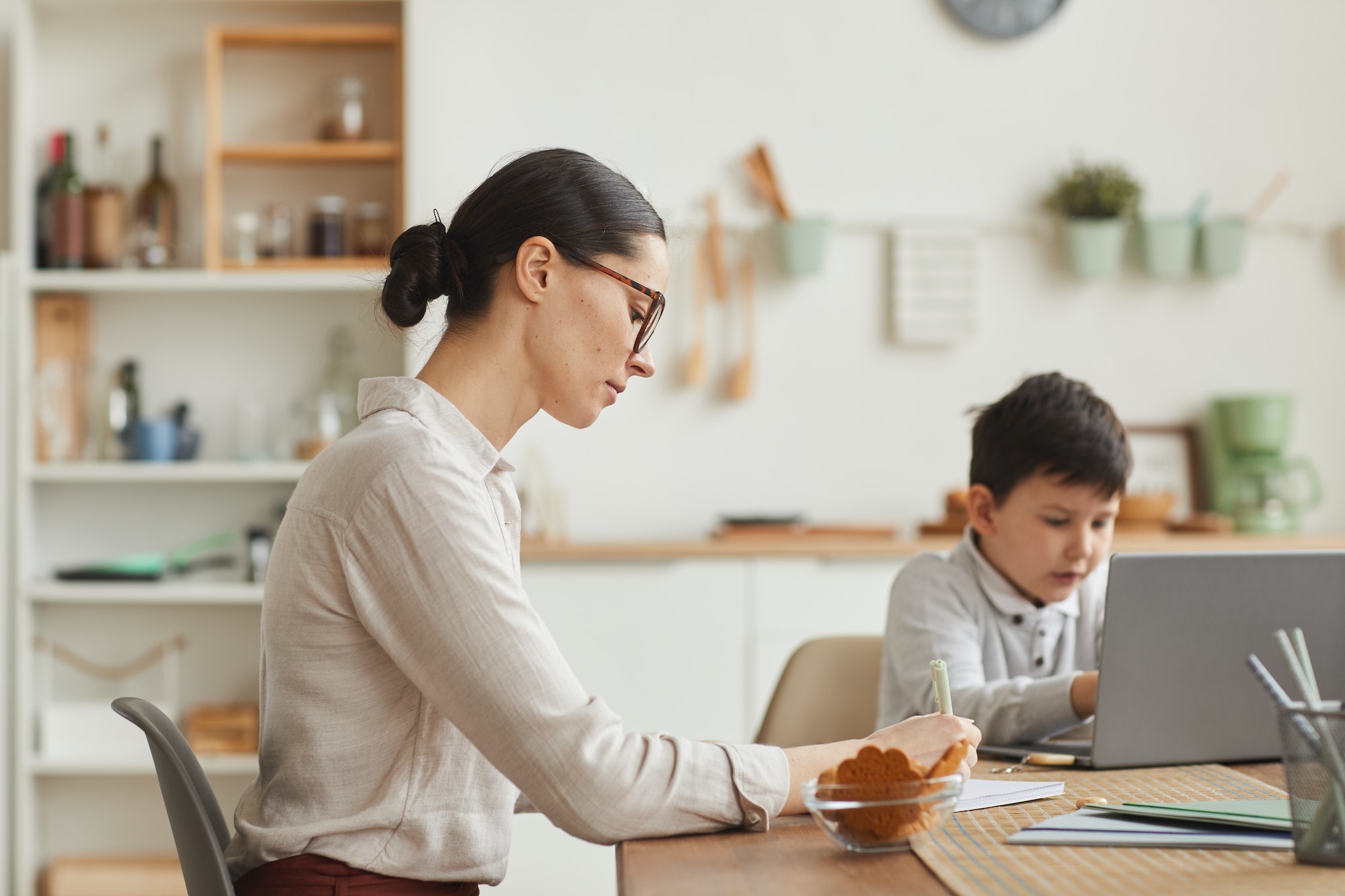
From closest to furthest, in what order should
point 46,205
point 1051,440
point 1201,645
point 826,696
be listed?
point 1201,645, point 1051,440, point 826,696, point 46,205

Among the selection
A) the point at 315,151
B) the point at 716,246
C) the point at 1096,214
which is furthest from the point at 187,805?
the point at 1096,214

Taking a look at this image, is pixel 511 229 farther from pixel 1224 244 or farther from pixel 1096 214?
pixel 1224 244

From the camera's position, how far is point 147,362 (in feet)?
11.4

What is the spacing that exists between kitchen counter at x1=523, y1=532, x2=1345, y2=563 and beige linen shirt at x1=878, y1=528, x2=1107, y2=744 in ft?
4.05

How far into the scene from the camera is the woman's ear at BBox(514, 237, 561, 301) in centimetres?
122

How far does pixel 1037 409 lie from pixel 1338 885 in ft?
2.88

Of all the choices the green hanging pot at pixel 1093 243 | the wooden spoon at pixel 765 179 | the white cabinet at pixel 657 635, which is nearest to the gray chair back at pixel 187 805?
the white cabinet at pixel 657 635

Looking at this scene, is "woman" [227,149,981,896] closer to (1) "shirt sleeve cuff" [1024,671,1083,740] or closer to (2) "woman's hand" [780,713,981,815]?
(2) "woman's hand" [780,713,981,815]

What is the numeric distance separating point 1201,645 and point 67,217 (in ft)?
9.79

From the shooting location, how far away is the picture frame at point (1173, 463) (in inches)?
141

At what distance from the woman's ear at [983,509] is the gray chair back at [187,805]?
41.8 inches

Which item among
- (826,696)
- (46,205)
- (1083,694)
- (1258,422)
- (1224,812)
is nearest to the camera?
(1224,812)

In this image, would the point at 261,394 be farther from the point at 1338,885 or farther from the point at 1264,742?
the point at 1338,885

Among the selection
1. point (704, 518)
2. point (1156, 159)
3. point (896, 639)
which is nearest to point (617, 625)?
point (704, 518)
